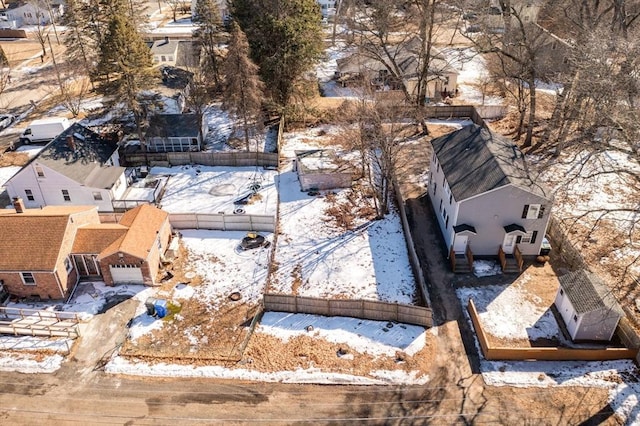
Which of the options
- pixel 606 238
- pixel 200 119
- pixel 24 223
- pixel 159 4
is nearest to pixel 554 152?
pixel 606 238

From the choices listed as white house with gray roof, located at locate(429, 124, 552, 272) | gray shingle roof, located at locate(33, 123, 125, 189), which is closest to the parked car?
gray shingle roof, located at locate(33, 123, 125, 189)

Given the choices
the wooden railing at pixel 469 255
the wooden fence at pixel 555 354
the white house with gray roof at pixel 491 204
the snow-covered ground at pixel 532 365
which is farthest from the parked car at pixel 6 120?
the wooden fence at pixel 555 354

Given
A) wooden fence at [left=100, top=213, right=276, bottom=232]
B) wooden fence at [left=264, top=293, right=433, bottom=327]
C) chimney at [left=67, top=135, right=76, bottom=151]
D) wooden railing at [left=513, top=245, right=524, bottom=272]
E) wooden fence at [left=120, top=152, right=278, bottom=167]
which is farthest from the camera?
wooden fence at [left=120, top=152, right=278, bottom=167]

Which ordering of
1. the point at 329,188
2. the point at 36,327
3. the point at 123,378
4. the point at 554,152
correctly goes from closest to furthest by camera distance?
the point at 123,378 < the point at 36,327 < the point at 329,188 < the point at 554,152

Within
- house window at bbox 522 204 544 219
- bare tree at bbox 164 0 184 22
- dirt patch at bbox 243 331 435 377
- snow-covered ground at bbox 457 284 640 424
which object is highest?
bare tree at bbox 164 0 184 22

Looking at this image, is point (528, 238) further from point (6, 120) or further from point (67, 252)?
point (6, 120)

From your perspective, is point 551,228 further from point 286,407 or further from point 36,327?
point 36,327

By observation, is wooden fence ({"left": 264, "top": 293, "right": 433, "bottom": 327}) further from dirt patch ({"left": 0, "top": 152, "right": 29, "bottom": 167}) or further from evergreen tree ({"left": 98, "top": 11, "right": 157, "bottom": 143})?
dirt patch ({"left": 0, "top": 152, "right": 29, "bottom": 167})
